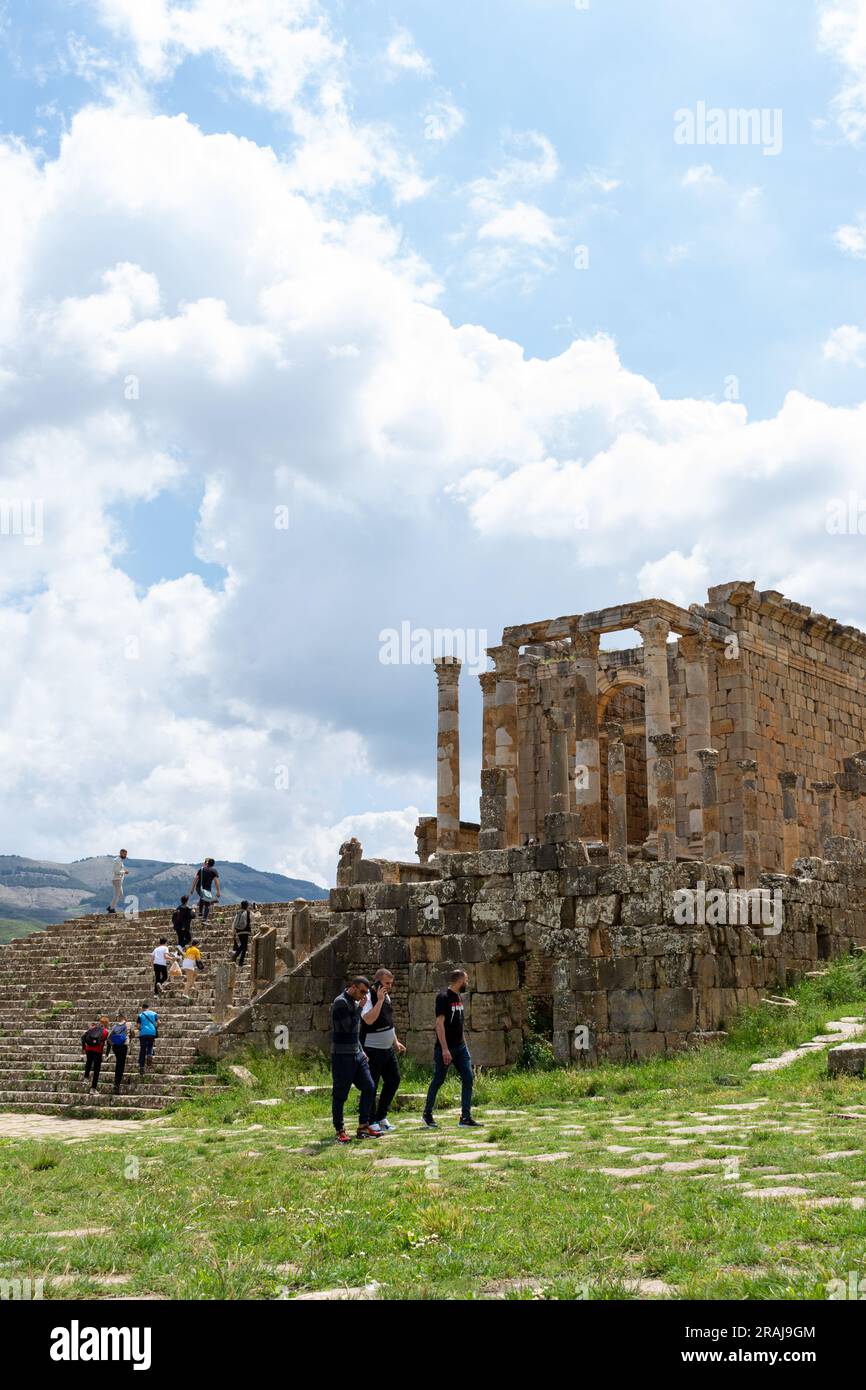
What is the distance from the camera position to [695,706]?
30.8m

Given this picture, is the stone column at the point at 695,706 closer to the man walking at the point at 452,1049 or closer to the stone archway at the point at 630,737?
the stone archway at the point at 630,737

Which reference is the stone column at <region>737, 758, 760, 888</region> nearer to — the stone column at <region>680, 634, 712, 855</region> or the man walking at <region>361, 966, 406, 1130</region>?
the stone column at <region>680, 634, 712, 855</region>

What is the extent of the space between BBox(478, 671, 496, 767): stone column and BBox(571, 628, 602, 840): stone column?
8.81 feet

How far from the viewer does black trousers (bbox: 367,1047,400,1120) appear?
1186 centimetres

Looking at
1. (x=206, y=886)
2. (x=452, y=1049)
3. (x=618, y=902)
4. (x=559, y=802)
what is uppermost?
(x=559, y=802)

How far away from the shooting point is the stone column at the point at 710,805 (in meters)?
24.7

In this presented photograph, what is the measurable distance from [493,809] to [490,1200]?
45.4ft

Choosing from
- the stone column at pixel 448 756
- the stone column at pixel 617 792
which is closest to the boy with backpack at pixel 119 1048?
the stone column at pixel 617 792

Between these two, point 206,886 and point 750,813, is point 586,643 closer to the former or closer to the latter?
point 750,813

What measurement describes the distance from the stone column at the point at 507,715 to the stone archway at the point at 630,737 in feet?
9.49

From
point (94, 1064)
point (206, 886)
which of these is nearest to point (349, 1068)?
A: point (94, 1064)

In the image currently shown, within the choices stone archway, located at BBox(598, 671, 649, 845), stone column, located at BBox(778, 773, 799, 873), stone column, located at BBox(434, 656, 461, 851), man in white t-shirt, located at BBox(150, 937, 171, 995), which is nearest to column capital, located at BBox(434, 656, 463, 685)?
stone column, located at BBox(434, 656, 461, 851)
